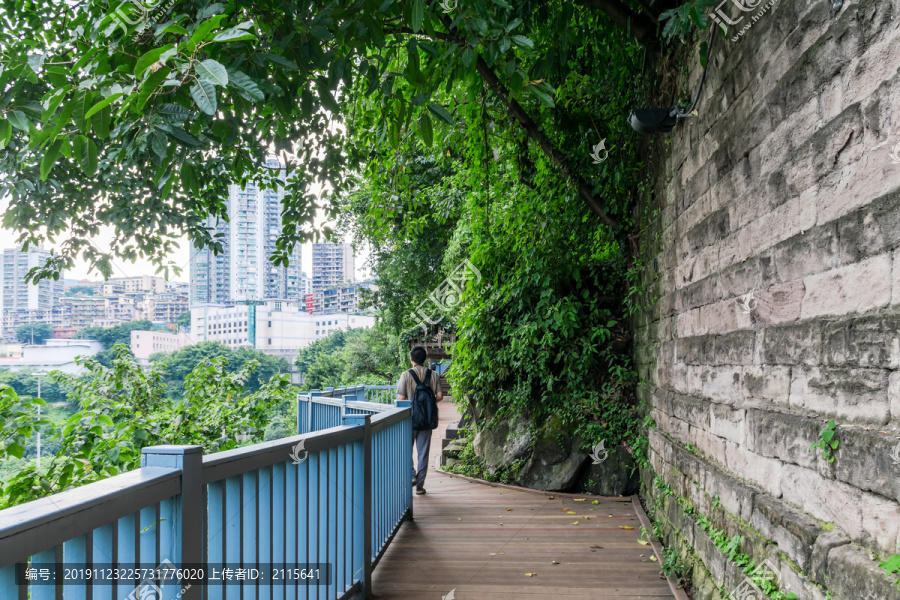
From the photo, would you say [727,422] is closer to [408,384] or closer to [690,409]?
[690,409]

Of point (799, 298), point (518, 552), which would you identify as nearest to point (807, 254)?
point (799, 298)

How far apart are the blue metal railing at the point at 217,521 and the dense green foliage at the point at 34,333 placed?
2299 centimetres

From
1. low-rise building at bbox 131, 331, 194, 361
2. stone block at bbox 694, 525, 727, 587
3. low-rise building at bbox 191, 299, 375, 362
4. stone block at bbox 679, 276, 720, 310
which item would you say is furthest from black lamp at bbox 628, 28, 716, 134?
low-rise building at bbox 191, 299, 375, 362

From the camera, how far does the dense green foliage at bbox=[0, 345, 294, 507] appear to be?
3.50 m

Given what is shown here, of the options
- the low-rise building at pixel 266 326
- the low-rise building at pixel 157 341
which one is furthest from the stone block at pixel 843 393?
the low-rise building at pixel 266 326

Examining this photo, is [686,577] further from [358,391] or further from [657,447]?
[358,391]

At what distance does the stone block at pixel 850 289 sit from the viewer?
1.61 metres

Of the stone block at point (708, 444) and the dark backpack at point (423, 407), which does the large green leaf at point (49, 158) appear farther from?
the dark backpack at point (423, 407)

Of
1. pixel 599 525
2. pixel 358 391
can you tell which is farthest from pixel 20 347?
pixel 599 525

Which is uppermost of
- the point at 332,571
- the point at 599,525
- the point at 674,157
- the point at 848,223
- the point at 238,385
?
the point at 674,157

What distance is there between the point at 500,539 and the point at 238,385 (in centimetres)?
378

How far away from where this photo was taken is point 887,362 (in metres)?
1.57

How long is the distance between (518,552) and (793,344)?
9.19ft

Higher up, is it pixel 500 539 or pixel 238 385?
pixel 238 385
